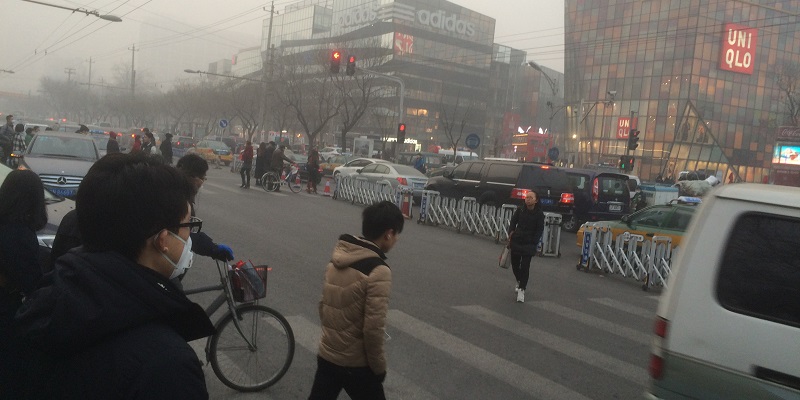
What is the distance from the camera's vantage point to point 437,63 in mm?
86062

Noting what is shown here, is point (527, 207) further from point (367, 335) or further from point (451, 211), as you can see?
point (451, 211)

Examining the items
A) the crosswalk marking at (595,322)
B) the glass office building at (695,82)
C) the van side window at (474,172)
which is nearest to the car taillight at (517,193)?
the van side window at (474,172)

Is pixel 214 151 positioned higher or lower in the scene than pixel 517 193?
lower

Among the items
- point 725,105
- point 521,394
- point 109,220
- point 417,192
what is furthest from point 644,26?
point 109,220

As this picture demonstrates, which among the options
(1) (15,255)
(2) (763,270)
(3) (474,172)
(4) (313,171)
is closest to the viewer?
(1) (15,255)

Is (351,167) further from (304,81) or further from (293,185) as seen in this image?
(304,81)

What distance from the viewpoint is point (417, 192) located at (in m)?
22.7

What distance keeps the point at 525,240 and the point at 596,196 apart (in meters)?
10.3

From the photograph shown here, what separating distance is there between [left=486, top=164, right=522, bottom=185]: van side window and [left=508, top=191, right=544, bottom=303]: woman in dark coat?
8.30 metres

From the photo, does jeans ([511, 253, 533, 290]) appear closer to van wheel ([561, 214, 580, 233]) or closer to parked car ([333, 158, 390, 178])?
van wheel ([561, 214, 580, 233])

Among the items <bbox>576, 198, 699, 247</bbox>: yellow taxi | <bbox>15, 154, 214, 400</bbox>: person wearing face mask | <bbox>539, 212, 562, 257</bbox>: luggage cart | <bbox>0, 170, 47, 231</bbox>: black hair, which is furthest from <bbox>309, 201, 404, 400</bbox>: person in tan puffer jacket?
<bbox>539, 212, 562, 257</bbox>: luggage cart

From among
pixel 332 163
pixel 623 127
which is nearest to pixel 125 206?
pixel 332 163

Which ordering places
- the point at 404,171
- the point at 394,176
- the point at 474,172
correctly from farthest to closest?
the point at 404,171, the point at 394,176, the point at 474,172

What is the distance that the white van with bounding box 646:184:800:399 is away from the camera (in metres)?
3.32
